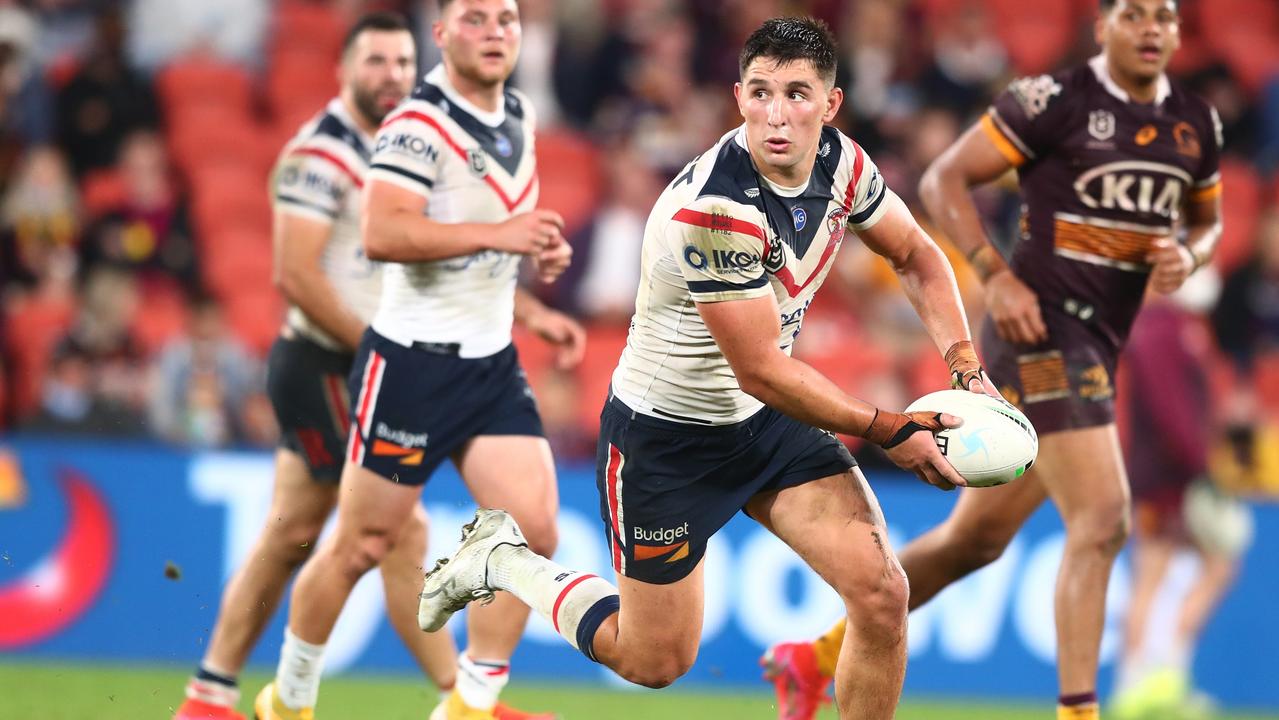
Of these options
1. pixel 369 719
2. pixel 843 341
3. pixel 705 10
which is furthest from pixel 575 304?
pixel 369 719

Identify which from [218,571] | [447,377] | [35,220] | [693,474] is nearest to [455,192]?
[447,377]

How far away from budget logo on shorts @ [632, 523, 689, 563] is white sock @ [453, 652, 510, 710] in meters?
1.18

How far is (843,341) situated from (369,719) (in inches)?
214

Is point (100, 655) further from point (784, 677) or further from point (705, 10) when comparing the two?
point (705, 10)

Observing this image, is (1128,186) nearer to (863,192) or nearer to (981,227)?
(981,227)

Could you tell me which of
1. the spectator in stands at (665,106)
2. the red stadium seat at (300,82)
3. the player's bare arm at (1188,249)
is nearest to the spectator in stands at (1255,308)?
the spectator in stands at (665,106)

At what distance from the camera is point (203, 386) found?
35.8 ft

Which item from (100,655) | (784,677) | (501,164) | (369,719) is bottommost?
(100,655)

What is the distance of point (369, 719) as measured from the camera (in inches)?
331

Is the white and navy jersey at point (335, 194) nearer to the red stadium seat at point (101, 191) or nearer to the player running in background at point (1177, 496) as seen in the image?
the player running in background at point (1177, 496)

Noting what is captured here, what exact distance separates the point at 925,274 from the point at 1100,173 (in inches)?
60.2

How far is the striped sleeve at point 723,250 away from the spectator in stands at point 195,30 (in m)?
10.4

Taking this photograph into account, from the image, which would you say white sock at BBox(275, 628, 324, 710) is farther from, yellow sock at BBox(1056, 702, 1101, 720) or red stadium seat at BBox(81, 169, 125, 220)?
red stadium seat at BBox(81, 169, 125, 220)

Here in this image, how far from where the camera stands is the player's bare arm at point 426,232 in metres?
6.07
